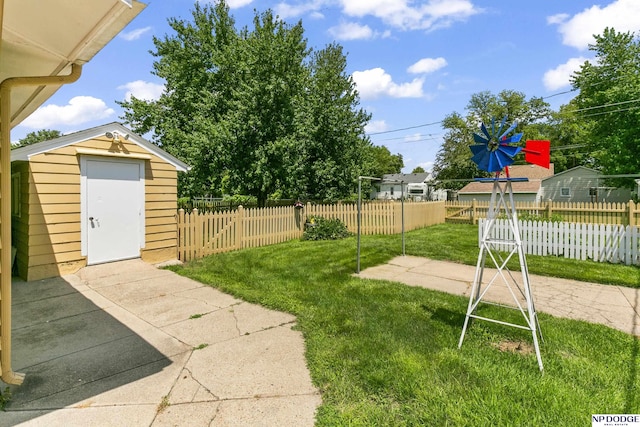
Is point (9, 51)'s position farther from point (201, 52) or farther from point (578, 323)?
point (201, 52)

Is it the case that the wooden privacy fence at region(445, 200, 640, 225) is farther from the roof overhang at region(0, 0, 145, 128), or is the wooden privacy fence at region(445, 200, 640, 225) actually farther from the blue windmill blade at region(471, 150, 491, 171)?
the roof overhang at region(0, 0, 145, 128)

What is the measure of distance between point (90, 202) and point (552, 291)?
8.51 meters

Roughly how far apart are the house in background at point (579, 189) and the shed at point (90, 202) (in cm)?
3148

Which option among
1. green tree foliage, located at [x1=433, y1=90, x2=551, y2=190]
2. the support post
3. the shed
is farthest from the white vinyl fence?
green tree foliage, located at [x1=433, y1=90, x2=551, y2=190]

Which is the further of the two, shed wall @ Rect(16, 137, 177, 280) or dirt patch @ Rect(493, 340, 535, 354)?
shed wall @ Rect(16, 137, 177, 280)

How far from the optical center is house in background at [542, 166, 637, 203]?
25.9 metres

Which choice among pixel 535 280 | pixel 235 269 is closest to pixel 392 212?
pixel 535 280

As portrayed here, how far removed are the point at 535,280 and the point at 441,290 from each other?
2.11m

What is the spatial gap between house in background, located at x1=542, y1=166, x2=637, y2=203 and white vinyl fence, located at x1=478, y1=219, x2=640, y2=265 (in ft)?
77.6

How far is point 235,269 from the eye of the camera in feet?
21.7

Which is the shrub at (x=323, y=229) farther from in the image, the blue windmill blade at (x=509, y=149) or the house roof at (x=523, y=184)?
the house roof at (x=523, y=184)

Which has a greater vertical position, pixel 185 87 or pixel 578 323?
pixel 185 87

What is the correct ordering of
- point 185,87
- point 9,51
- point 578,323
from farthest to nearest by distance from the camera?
point 185,87, point 578,323, point 9,51

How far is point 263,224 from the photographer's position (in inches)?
372
